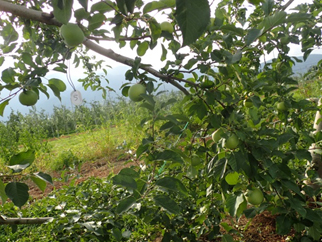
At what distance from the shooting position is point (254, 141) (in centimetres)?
76

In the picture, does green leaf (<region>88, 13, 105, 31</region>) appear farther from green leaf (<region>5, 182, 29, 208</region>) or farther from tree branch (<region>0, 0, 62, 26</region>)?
green leaf (<region>5, 182, 29, 208</region>)

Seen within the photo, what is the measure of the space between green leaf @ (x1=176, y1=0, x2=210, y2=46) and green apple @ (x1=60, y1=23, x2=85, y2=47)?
1.79 feet

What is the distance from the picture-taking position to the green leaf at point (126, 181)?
0.58m

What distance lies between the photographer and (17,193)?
58cm

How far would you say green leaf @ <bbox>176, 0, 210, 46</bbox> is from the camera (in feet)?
0.63

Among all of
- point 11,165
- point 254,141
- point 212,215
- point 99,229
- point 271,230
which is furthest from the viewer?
point 271,230

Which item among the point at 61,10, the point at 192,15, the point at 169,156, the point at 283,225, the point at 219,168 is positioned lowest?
the point at 283,225

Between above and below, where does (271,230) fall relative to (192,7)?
below

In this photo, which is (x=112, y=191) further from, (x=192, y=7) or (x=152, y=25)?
(x=192, y=7)

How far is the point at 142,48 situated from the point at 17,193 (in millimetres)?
559

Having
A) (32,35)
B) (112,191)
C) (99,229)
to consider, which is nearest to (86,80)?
(32,35)

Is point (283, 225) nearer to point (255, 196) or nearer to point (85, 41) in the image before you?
point (255, 196)

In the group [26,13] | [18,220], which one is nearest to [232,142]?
[26,13]

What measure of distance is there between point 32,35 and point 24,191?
2.70 feet
